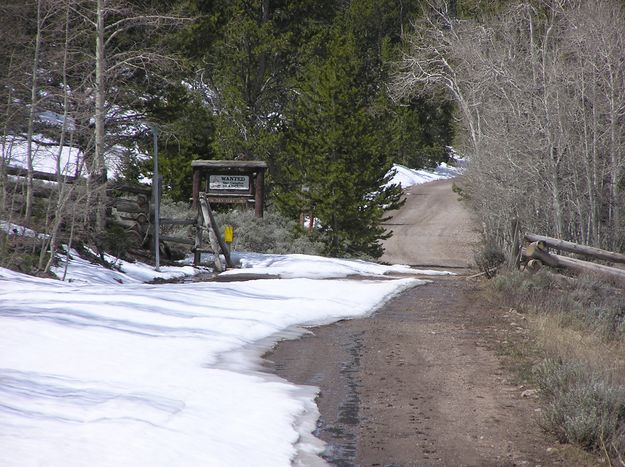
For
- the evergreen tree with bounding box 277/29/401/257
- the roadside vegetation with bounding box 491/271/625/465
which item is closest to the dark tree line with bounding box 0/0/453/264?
the evergreen tree with bounding box 277/29/401/257

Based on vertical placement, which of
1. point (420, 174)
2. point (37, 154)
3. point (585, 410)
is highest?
point (420, 174)

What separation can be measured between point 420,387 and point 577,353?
2364 mm

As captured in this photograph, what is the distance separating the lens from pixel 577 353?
9.55 metres

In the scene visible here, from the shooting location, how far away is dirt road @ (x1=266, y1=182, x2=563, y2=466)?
6.25 metres

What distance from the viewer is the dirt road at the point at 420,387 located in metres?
6.25

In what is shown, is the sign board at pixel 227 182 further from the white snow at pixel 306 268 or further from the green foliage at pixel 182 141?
the green foliage at pixel 182 141

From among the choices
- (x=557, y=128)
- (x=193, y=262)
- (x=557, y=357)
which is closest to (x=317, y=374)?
(x=557, y=357)

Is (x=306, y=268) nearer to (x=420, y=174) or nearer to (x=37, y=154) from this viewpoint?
(x=37, y=154)

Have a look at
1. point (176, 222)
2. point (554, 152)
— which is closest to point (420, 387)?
point (176, 222)

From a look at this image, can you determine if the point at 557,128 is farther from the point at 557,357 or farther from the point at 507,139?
the point at 557,357

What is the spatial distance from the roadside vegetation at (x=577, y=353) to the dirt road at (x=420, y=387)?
24cm

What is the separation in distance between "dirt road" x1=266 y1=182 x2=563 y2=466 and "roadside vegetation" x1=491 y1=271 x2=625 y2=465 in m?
0.24

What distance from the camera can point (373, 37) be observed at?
54.4m

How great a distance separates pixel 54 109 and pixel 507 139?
12.7 m
